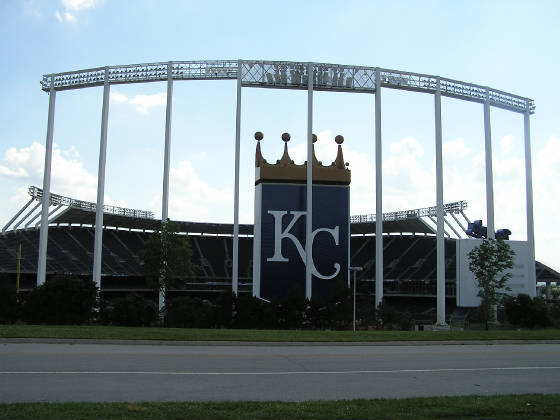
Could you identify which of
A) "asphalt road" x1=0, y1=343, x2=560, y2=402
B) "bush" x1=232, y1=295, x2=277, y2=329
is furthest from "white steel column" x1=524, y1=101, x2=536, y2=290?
"asphalt road" x1=0, y1=343, x2=560, y2=402

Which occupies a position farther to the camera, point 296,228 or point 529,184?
point 529,184

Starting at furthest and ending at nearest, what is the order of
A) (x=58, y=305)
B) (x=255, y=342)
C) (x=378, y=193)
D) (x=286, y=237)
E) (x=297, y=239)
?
(x=297, y=239) < (x=286, y=237) < (x=378, y=193) < (x=58, y=305) < (x=255, y=342)

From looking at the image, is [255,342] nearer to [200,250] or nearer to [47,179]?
[47,179]

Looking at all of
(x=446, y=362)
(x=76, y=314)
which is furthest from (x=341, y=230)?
(x=446, y=362)

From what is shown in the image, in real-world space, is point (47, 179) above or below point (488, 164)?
below

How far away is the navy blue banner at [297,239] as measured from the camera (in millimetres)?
36844

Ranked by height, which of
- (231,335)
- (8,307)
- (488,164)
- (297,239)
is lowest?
(231,335)

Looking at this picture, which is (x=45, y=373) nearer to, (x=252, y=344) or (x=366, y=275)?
(x=252, y=344)

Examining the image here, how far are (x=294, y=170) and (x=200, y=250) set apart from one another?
33507 mm

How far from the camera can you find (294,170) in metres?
38.4

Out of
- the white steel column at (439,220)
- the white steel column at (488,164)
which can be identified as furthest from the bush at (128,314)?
the white steel column at (488,164)

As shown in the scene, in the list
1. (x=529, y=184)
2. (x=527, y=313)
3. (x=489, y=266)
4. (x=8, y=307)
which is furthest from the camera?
(x=529, y=184)

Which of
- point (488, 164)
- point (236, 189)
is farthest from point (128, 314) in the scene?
point (488, 164)

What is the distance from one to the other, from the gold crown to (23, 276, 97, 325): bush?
15.9m
